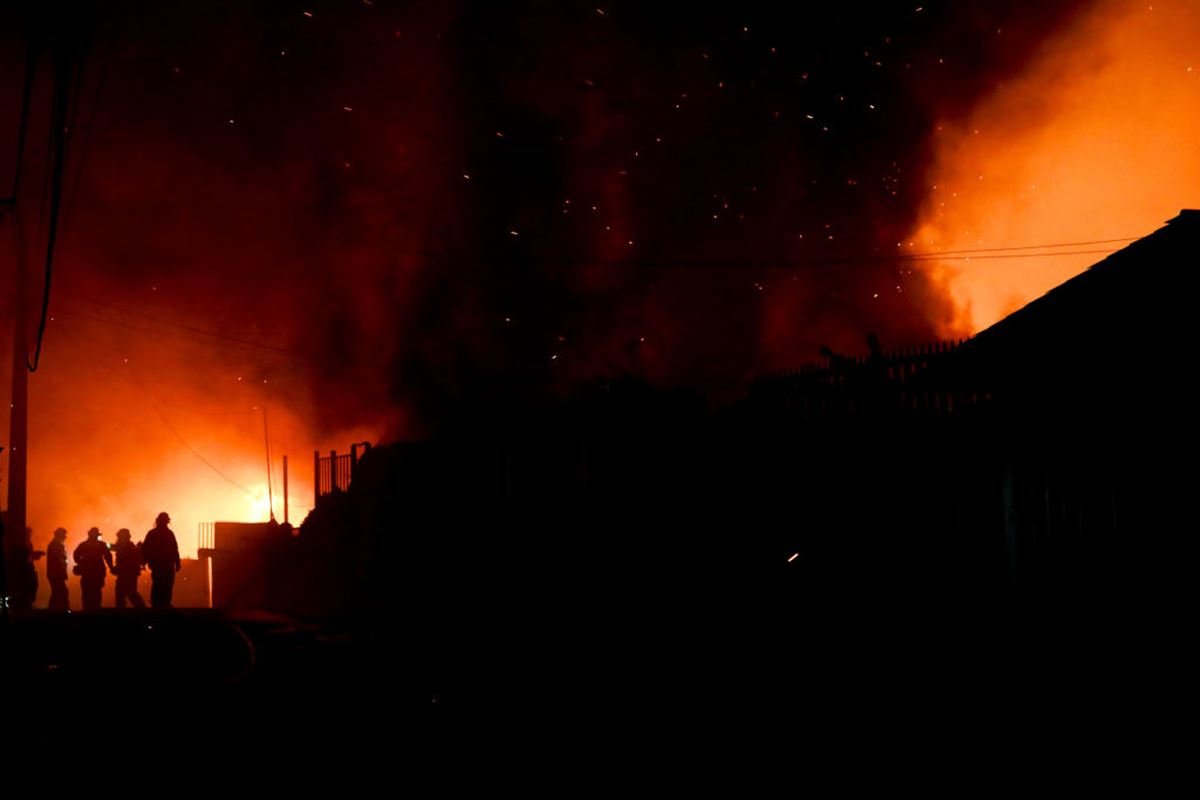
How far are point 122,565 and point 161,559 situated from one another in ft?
4.29

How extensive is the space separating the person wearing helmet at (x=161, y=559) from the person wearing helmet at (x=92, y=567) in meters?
0.73

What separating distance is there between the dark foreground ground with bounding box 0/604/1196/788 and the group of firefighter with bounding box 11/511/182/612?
7242 millimetres

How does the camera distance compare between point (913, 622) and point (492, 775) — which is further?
point (913, 622)

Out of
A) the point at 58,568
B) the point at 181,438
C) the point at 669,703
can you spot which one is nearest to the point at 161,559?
the point at 58,568

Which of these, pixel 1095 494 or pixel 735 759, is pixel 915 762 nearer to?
pixel 735 759

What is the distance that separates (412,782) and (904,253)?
17265 mm

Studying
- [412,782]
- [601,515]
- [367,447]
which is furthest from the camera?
[367,447]

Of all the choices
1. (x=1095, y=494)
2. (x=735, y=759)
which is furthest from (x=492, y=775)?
(x=1095, y=494)

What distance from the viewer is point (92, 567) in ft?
50.8

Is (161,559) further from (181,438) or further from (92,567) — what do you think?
(181,438)

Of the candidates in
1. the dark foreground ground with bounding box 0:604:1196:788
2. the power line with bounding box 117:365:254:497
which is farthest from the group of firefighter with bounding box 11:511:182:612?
the power line with bounding box 117:365:254:497

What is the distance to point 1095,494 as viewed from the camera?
5414 mm

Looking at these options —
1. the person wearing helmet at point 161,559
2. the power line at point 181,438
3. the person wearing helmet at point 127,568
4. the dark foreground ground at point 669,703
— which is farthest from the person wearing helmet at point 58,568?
the power line at point 181,438

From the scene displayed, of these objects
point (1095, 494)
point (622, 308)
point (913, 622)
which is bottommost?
point (913, 622)
